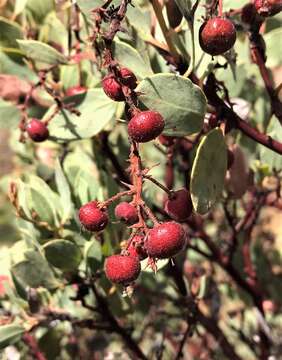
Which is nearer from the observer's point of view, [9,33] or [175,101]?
[175,101]

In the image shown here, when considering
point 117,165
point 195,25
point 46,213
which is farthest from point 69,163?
point 195,25

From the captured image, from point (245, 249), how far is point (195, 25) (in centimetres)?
102

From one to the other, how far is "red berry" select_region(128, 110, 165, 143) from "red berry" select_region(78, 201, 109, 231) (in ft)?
0.55

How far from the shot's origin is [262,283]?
2727mm

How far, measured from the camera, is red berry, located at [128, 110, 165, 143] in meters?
0.94

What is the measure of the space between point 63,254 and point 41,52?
49 centimetres

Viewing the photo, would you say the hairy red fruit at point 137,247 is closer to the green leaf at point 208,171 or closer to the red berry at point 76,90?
the green leaf at point 208,171

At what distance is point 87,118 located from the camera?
151 cm

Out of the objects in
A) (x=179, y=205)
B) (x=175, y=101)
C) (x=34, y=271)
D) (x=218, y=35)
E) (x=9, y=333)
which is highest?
(x=218, y=35)

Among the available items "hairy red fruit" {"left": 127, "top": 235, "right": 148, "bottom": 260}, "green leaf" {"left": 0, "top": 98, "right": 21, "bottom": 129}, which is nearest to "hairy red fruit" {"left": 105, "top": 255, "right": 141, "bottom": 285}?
"hairy red fruit" {"left": 127, "top": 235, "right": 148, "bottom": 260}

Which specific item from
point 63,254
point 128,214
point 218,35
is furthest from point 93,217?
point 63,254

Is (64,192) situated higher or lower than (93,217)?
lower

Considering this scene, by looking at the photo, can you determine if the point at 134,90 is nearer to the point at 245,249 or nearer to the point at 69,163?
the point at 69,163

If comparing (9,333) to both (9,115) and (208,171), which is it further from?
(208,171)
